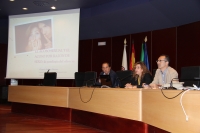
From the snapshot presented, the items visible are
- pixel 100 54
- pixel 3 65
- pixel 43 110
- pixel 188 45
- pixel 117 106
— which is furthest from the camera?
pixel 3 65

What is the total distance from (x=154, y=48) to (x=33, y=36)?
323 centimetres

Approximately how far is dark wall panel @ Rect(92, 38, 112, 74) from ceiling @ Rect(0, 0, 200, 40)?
23 centimetres

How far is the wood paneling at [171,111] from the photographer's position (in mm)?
1868

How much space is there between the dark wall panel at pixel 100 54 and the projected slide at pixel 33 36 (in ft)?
4.98

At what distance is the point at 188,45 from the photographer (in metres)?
5.42

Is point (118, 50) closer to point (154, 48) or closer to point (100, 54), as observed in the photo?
point (100, 54)

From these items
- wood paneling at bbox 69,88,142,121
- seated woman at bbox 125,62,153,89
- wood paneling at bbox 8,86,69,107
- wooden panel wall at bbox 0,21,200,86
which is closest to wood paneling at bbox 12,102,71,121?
wood paneling at bbox 8,86,69,107

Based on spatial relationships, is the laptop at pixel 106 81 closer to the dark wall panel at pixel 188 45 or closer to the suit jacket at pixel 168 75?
the suit jacket at pixel 168 75

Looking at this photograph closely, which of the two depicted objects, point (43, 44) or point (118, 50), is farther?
point (118, 50)

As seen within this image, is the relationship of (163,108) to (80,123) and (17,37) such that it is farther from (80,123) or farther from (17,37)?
(17,37)

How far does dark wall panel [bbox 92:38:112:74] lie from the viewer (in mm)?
7387

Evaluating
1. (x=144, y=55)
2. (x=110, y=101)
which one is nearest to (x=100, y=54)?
(x=144, y=55)

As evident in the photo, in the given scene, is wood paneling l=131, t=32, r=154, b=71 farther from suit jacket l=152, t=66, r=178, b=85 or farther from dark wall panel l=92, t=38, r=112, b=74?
suit jacket l=152, t=66, r=178, b=85

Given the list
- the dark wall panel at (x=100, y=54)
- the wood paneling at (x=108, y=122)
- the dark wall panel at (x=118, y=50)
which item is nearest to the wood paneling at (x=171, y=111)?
the wood paneling at (x=108, y=122)
